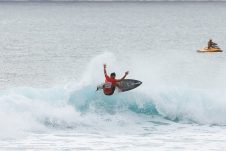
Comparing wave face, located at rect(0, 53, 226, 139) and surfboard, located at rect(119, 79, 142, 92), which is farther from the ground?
surfboard, located at rect(119, 79, 142, 92)

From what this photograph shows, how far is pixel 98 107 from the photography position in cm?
4856

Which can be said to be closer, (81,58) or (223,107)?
(223,107)

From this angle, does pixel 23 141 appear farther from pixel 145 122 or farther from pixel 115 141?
pixel 145 122

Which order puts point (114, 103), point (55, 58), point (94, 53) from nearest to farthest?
1. point (114, 103)
2. point (55, 58)
3. point (94, 53)

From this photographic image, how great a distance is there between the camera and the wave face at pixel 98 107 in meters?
44.6

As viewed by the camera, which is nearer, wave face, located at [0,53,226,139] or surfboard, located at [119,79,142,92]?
surfboard, located at [119,79,142,92]

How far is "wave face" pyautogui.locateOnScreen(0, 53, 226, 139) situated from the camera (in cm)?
4459

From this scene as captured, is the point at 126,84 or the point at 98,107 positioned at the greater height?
the point at 126,84

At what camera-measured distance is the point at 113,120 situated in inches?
1820

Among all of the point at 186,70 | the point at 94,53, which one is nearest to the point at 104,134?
the point at 186,70

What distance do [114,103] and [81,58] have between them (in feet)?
152

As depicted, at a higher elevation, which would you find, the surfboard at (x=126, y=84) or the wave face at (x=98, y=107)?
the surfboard at (x=126, y=84)

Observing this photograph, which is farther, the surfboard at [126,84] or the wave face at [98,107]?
the wave face at [98,107]

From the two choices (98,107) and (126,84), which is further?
(98,107)
